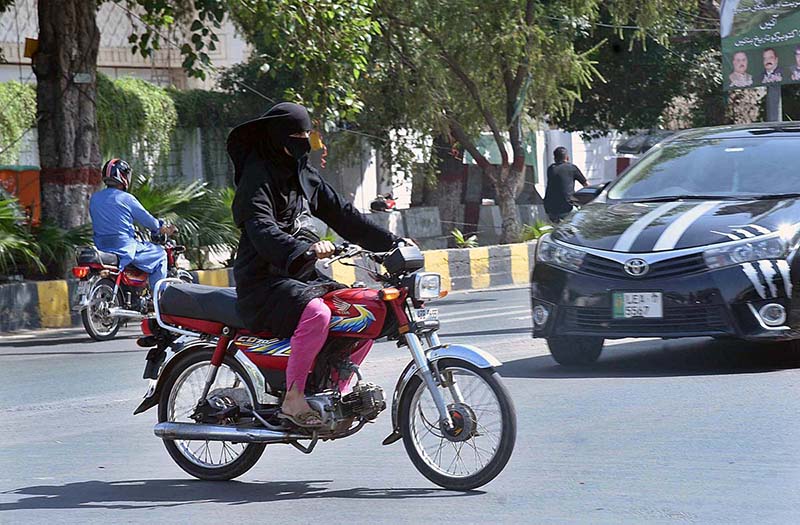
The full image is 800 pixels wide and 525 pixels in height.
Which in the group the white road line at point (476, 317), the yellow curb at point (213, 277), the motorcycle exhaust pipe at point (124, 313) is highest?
the yellow curb at point (213, 277)

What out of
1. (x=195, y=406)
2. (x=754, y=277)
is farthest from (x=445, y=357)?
(x=754, y=277)

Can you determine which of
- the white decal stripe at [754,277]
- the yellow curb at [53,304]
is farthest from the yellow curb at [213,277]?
the white decal stripe at [754,277]

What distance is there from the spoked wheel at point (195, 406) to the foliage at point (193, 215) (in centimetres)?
977

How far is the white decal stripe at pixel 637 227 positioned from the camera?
8.53m

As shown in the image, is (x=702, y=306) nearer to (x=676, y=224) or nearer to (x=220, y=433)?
(x=676, y=224)

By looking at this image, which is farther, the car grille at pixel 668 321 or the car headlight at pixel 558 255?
the car headlight at pixel 558 255

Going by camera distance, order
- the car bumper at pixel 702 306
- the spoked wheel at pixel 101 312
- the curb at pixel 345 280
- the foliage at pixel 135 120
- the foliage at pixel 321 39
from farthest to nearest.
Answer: the foliage at pixel 135 120
the foliage at pixel 321 39
the curb at pixel 345 280
the spoked wheel at pixel 101 312
the car bumper at pixel 702 306

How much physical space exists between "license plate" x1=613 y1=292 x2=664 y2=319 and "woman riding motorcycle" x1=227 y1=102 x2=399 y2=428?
2894mm

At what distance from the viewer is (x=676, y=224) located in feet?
28.1

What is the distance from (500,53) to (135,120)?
7081 mm

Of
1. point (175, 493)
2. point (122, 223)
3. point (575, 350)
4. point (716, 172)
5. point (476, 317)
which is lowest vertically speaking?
point (175, 493)

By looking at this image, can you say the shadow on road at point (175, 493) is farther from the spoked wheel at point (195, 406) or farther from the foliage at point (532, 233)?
the foliage at point (532, 233)

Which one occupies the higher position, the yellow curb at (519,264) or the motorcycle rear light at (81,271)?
the motorcycle rear light at (81,271)

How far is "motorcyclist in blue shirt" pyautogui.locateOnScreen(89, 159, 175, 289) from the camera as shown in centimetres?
1262
